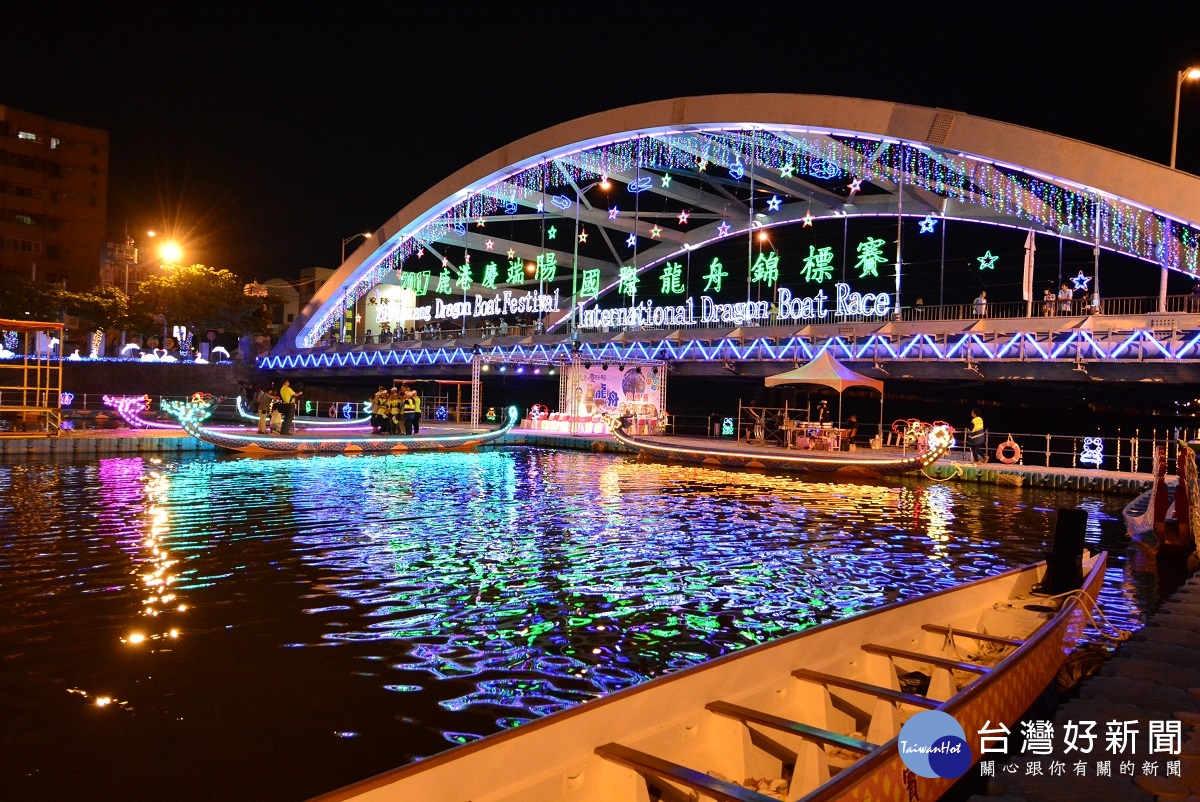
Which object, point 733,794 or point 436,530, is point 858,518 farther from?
point 733,794

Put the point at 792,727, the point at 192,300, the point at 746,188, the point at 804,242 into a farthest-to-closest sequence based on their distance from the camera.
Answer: the point at 192,300
the point at 804,242
the point at 746,188
the point at 792,727

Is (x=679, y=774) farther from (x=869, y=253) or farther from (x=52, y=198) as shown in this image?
(x=52, y=198)

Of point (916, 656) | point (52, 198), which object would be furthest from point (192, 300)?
point (916, 656)

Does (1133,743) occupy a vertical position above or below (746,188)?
below

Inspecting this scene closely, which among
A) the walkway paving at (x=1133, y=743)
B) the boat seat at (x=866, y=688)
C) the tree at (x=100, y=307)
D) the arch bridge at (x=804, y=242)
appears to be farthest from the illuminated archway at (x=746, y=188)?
the boat seat at (x=866, y=688)

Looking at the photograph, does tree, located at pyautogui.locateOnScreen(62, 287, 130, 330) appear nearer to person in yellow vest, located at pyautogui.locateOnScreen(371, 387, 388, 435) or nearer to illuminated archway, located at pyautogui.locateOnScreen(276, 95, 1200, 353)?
illuminated archway, located at pyautogui.locateOnScreen(276, 95, 1200, 353)

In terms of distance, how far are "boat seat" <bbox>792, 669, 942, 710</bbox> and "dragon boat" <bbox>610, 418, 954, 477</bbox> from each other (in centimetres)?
1836

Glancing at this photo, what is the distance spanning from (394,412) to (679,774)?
84.8 feet

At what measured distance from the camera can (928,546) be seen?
12.5 meters

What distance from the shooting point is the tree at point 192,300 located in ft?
177

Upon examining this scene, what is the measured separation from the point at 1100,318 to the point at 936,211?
15027 millimetres

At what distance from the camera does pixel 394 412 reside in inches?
1112

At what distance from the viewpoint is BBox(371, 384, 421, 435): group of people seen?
28.0 meters

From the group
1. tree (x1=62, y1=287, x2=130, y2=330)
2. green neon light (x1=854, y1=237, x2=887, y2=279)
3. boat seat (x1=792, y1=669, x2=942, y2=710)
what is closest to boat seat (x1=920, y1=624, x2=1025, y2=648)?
boat seat (x1=792, y1=669, x2=942, y2=710)
